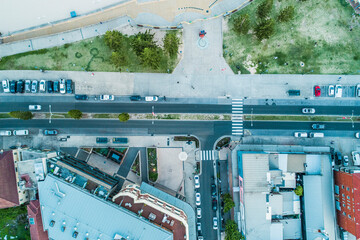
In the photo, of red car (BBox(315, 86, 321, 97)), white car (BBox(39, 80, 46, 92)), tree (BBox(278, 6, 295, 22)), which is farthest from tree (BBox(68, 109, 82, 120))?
red car (BBox(315, 86, 321, 97))

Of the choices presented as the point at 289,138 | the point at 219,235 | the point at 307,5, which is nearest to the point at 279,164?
the point at 289,138

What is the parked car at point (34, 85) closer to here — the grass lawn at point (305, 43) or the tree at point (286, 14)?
the grass lawn at point (305, 43)

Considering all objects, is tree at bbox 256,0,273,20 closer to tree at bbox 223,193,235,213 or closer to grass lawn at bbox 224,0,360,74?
grass lawn at bbox 224,0,360,74

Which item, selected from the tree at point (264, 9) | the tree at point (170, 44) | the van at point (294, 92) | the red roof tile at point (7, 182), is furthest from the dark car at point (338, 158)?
the red roof tile at point (7, 182)

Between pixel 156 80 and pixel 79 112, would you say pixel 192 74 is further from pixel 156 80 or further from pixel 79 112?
pixel 79 112

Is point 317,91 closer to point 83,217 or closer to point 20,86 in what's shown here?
point 83,217

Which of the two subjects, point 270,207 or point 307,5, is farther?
point 307,5
